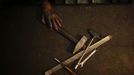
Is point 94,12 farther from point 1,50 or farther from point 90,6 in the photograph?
point 1,50

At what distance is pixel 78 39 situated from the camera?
2.02 m

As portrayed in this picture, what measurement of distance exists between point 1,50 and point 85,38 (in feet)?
2.01

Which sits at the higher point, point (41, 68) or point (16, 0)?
point (16, 0)

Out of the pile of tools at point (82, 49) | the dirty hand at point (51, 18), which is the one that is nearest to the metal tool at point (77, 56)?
the pile of tools at point (82, 49)

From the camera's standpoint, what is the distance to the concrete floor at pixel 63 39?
2.02 meters

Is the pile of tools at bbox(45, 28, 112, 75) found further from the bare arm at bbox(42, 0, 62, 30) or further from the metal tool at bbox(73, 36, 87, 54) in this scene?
the bare arm at bbox(42, 0, 62, 30)

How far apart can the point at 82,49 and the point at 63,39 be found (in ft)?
0.51

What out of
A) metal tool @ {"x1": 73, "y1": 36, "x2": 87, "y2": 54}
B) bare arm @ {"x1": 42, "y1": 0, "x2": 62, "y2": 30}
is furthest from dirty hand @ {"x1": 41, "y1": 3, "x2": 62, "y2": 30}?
metal tool @ {"x1": 73, "y1": 36, "x2": 87, "y2": 54}

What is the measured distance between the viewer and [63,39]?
6.70 ft

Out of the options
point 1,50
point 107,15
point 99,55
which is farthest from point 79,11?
point 1,50

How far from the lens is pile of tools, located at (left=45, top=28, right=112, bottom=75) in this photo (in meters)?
1.98

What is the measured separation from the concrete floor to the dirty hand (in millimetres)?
44

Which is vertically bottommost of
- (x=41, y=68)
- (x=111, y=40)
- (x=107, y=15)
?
(x=41, y=68)

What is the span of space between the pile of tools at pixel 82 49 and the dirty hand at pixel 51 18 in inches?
3.9
